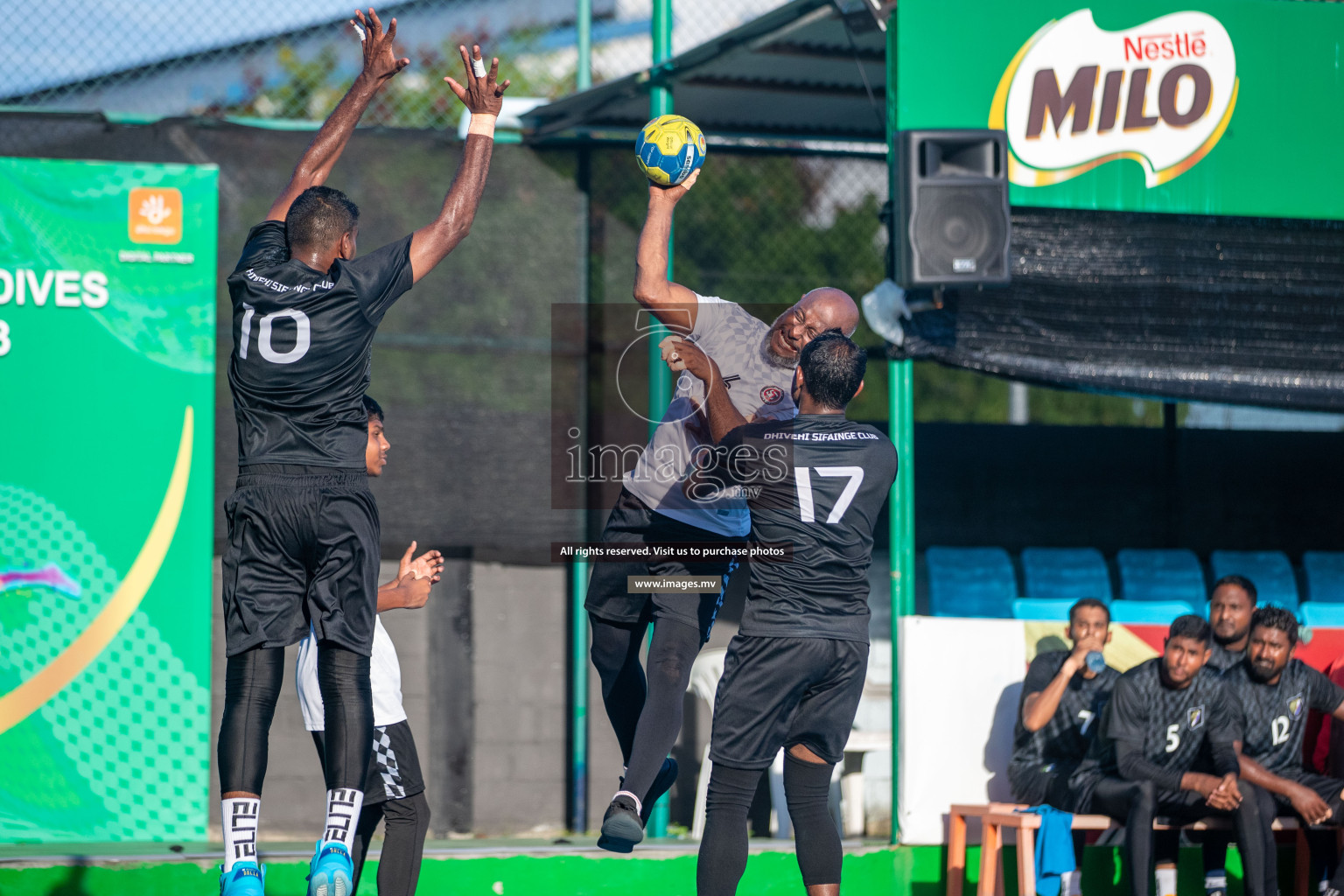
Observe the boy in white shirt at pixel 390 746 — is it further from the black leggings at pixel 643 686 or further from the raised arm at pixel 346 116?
the raised arm at pixel 346 116

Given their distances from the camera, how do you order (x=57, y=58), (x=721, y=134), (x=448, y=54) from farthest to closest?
(x=448, y=54) → (x=721, y=134) → (x=57, y=58)

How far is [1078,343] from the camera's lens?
23.0 ft

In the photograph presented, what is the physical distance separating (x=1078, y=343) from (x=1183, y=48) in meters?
1.65

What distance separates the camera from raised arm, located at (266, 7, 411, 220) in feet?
14.8

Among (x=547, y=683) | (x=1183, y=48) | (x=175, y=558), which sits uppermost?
(x=1183, y=48)

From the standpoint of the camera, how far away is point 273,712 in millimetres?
4227

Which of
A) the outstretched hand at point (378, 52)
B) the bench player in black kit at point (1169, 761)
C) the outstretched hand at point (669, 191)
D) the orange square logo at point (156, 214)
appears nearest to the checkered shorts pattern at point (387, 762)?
the outstretched hand at point (669, 191)

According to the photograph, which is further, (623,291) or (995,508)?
(995,508)

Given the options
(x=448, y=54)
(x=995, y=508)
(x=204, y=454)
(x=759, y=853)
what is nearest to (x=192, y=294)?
(x=204, y=454)

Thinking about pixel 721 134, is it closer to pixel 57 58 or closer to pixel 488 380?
pixel 488 380

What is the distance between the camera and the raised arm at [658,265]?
4570 mm

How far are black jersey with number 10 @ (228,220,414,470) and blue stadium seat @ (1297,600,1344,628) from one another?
5.97 meters

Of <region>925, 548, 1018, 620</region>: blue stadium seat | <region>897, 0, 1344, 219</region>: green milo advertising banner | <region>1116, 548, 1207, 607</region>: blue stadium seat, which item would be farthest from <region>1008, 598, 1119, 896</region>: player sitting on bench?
<region>897, 0, 1344, 219</region>: green milo advertising banner

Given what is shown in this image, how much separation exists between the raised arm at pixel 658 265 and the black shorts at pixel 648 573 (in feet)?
2.28
